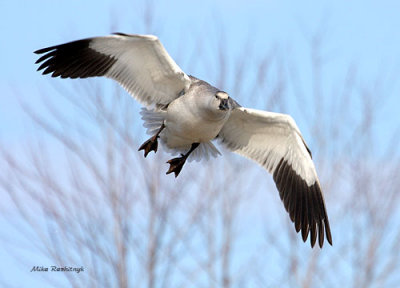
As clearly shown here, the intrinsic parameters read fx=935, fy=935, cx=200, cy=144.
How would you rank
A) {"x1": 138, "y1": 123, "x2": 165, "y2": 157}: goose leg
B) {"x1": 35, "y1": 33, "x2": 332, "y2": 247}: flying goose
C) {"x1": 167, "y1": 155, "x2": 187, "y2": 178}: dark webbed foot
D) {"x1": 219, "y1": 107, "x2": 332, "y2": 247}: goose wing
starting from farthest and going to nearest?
{"x1": 219, "y1": 107, "x2": 332, "y2": 247}: goose wing → {"x1": 167, "y1": 155, "x2": 187, "y2": 178}: dark webbed foot → {"x1": 138, "y1": 123, "x2": 165, "y2": 157}: goose leg → {"x1": 35, "y1": 33, "x2": 332, "y2": 247}: flying goose

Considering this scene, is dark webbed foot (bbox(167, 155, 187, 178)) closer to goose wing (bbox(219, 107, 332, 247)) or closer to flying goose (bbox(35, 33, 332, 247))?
flying goose (bbox(35, 33, 332, 247))

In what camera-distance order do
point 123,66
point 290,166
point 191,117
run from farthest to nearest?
point 290,166 < point 123,66 < point 191,117

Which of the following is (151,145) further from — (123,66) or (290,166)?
(290,166)

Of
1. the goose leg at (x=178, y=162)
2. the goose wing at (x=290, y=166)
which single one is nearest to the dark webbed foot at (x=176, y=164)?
the goose leg at (x=178, y=162)

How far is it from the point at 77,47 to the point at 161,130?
3.56ft

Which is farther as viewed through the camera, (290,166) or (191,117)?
(290,166)

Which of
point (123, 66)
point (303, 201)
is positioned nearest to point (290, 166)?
point (303, 201)

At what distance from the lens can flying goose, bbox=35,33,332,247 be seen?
828cm

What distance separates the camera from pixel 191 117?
826cm

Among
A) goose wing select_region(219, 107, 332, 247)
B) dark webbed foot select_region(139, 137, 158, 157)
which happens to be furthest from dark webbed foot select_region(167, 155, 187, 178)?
goose wing select_region(219, 107, 332, 247)

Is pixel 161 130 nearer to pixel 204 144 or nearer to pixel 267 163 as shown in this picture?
pixel 204 144

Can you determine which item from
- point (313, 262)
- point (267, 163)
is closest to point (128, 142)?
point (313, 262)

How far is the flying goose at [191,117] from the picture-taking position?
27.2ft

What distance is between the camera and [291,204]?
9125 mm
